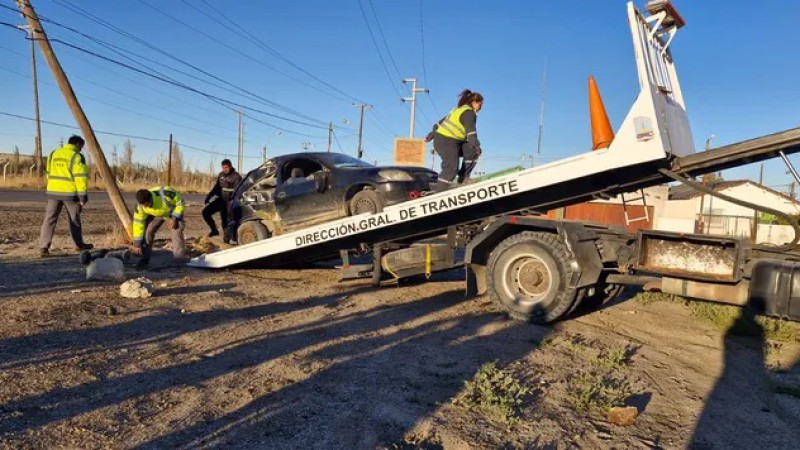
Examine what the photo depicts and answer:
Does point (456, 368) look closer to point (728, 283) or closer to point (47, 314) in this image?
point (728, 283)

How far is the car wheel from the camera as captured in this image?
7711mm

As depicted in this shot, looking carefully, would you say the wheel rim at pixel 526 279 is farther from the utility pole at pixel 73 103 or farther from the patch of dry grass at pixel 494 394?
the utility pole at pixel 73 103

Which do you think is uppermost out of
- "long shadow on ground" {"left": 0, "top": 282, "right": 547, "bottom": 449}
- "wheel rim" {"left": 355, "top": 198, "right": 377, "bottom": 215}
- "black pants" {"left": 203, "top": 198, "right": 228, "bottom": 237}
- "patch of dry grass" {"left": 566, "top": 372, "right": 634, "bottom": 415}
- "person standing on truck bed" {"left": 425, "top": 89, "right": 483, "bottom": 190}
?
"person standing on truck bed" {"left": 425, "top": 89, "right": 483, "bottom": 190}

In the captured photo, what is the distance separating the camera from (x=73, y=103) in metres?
10.6

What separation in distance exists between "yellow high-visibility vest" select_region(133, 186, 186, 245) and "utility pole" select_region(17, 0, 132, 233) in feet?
9.18

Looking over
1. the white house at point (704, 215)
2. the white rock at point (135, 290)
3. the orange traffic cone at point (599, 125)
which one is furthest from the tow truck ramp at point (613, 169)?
the white house at point (704, 215)

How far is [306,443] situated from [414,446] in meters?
0.58

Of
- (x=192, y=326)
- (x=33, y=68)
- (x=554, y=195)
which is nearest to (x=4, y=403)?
(x=192, y=326)

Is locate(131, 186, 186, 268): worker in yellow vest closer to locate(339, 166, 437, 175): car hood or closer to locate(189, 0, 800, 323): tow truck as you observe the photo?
locate(339, 166, 437, 175): car hood

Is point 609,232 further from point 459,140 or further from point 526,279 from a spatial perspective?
point 459,140

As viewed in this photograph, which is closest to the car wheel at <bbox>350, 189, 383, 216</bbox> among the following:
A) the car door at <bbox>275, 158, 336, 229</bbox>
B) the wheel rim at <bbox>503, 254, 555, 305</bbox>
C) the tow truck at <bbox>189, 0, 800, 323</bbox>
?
the car door at <bbox>275, 158, 336, 229</bbox>

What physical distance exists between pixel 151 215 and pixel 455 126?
481 centimetres

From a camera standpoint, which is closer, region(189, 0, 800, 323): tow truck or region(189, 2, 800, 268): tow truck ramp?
region(189, 0, 800, 323): tow truck

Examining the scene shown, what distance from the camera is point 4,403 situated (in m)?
3.29
